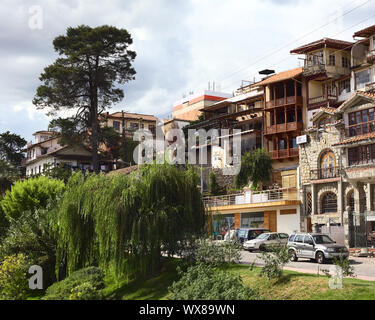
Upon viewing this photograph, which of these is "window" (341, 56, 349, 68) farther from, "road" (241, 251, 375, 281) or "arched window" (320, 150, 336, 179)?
"road" (241, 251, 375, 281)

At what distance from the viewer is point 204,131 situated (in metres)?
75.1

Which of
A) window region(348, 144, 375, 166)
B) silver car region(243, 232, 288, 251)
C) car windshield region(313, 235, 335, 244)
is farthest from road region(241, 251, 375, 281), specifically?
window region(348, 144, 375, 166)

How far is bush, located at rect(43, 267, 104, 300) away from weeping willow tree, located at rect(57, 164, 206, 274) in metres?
0.88

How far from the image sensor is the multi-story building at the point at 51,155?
78312mm

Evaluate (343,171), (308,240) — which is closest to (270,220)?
(343,171)

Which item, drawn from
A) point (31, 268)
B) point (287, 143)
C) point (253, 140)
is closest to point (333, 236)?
point (31, 268)

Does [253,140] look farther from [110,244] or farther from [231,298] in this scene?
[231,298]

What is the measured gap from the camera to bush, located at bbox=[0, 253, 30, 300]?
28150 millimetres

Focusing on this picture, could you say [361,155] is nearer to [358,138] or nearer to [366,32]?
[358,138]

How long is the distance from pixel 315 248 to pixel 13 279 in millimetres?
16598

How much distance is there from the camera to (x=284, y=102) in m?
61.2

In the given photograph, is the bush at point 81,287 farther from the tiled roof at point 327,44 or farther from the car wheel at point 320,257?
the tiled roof at point 327,44

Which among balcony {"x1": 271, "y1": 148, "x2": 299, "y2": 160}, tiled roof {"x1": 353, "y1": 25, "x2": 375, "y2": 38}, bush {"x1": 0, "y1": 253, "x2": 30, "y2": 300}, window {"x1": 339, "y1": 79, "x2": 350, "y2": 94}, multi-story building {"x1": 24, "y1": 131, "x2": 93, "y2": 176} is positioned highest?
tiled roof {"x1": 353, "y1": 25, "x2": 375, "y2": 38}

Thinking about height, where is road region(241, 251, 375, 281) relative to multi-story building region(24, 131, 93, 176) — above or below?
below
